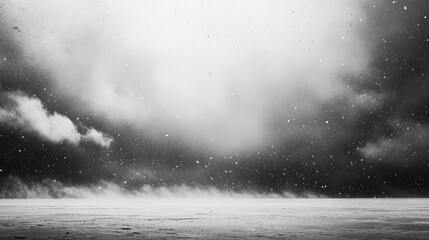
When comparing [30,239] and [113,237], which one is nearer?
[30,239]

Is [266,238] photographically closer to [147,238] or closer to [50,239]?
[147,238]

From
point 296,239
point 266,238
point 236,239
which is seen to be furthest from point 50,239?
point 296,239

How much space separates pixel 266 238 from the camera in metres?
12.2

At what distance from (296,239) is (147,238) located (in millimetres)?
4044

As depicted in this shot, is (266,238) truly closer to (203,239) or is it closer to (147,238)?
(203,239)

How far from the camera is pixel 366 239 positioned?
11984mm

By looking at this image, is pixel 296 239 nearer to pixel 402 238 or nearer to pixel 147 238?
pixel 402 238

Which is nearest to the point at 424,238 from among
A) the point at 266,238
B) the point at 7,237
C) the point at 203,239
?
the point at 266,238

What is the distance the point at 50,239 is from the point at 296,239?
21.6 ft

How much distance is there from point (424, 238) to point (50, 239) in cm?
1014

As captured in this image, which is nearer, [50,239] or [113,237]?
[50,239]

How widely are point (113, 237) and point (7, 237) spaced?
2874 millimetres

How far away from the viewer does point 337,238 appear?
39.9 feet

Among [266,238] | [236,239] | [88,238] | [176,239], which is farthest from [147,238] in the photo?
[266,238]
